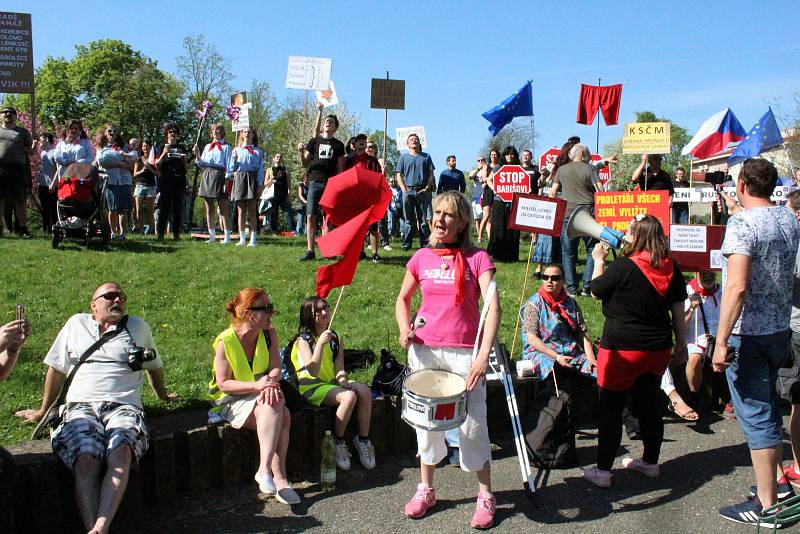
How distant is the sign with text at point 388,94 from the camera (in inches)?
529

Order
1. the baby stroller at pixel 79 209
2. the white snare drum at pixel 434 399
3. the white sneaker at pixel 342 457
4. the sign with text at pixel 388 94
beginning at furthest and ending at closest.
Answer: the sign with text at pixel 388 94
the baby stroller at pixel 79 209
the white sneaker at pixel 342 457
the white snare drum at pixel 434 399

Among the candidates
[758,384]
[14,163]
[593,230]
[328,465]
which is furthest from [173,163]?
[758,384]

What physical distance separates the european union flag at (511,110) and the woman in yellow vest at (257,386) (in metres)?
8.98

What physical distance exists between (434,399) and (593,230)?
3063mm

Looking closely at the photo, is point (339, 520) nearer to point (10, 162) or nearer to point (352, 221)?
point (352, 221)

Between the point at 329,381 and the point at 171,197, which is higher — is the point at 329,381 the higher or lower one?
the lower one

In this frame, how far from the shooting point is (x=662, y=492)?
493 cm

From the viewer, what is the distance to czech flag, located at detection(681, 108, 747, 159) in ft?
46.4

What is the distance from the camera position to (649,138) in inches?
476

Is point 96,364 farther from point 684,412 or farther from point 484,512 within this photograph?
point 684,412

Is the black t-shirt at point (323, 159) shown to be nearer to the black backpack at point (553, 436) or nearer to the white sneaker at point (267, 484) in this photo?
the black backpack at point (553, 436)

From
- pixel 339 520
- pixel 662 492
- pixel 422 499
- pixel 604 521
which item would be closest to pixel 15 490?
pixel 339 520

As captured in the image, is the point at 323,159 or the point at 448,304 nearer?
the point at 448,304

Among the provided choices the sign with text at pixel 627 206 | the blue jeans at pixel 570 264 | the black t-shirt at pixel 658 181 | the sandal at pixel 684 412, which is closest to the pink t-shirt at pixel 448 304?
the sandal at pixel 684 412
